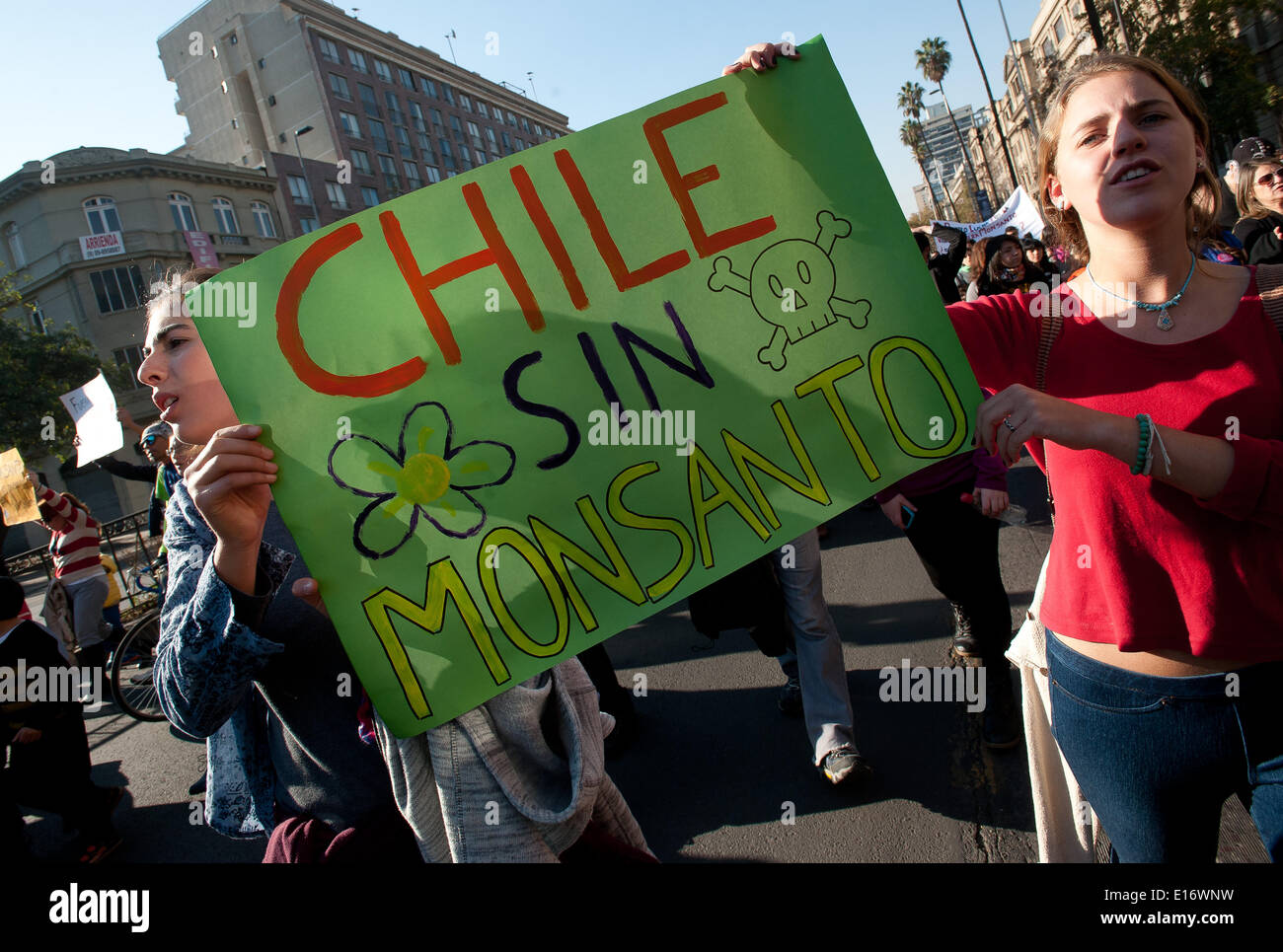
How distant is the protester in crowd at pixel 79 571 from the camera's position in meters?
6.80

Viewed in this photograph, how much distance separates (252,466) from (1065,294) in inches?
65.0

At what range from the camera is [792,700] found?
3.72m

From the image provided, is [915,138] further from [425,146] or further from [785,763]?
[785,763]

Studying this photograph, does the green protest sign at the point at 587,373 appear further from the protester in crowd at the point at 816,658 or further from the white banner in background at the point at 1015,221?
the white banner in background at the point at 1015,221

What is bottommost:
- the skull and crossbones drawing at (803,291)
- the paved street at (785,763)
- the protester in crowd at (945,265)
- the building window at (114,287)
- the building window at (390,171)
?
the paved street at (785,763)

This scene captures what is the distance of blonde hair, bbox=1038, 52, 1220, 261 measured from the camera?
1.46 metres

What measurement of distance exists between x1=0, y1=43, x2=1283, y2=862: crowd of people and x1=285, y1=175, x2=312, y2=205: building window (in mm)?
48249

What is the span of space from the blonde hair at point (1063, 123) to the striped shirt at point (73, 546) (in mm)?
7720

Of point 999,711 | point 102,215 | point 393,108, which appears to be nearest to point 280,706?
point 999,711

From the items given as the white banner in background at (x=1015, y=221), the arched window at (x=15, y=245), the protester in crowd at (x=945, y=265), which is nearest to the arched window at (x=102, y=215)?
the arched window at (x=15, y=245)

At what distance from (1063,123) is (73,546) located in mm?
8030

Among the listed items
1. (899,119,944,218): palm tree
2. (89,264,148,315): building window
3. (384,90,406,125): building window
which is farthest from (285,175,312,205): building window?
(899,119,944,218): palm tree
